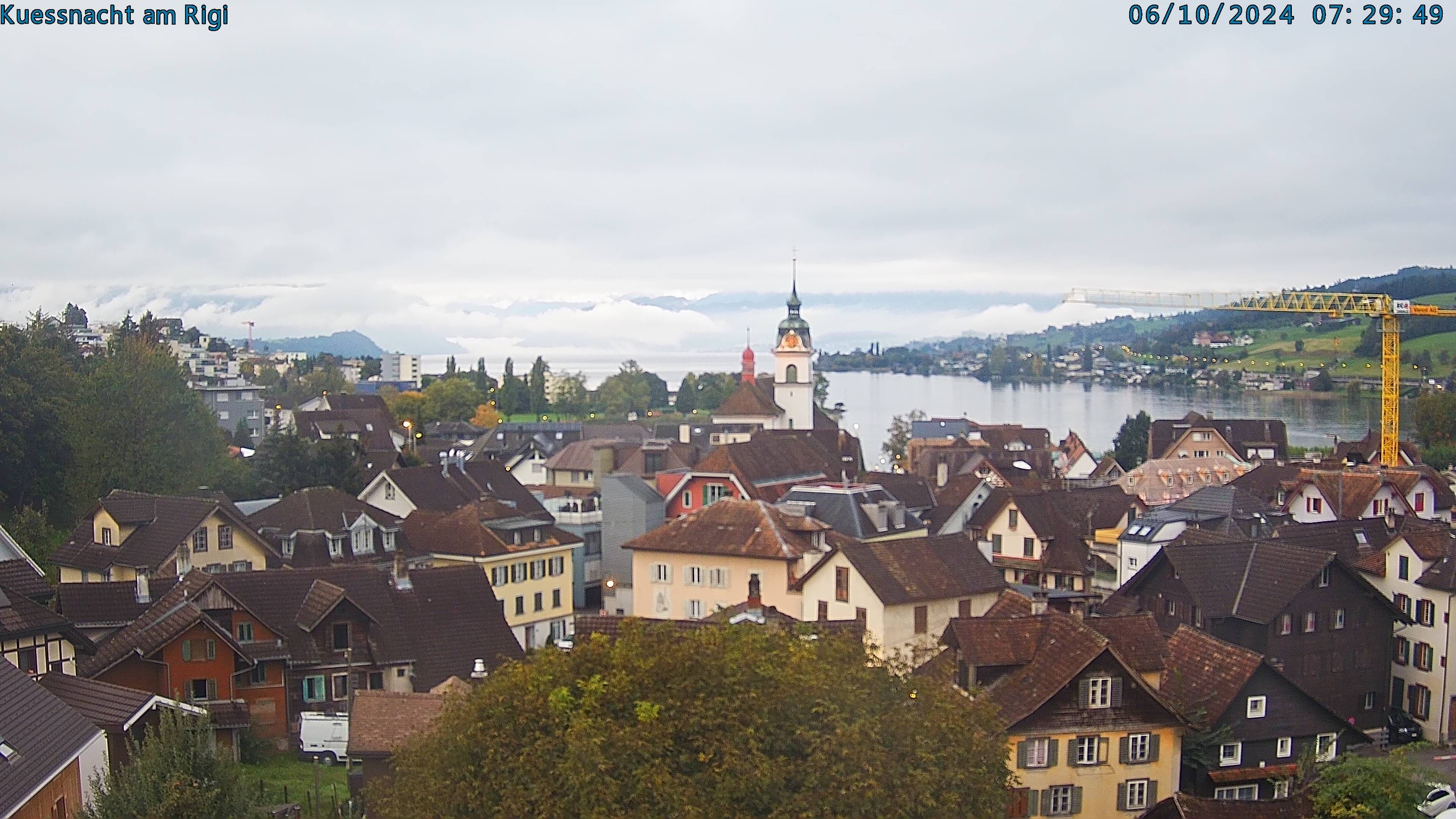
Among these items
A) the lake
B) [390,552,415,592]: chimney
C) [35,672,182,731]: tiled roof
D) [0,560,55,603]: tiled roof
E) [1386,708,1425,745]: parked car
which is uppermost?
[0,560,55,603]: tiled roof

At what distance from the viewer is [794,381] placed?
8788 cm

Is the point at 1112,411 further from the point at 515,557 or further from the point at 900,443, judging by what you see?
the point at 515,557

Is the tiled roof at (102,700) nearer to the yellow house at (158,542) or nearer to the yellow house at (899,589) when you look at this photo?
the yellow house at (158,542)

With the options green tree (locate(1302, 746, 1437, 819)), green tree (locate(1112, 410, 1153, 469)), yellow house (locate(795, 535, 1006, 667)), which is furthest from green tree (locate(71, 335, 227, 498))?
green tree (locate(1112, 410, 1153, 469))

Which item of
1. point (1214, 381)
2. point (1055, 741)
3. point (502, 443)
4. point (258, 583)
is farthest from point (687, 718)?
point (1214, 381)

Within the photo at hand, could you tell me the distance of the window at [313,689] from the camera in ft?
79.9

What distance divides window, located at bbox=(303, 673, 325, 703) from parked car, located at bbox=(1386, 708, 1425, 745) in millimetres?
19783

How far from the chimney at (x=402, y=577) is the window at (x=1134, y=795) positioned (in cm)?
1349

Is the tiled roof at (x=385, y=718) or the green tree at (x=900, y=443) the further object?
the green tree at (x=900, y=443)

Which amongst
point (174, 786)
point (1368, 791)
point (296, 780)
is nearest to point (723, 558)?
point (296, 780)

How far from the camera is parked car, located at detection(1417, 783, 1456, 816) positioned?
1641 cm

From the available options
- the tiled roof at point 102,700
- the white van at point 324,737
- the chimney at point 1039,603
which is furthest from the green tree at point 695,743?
the white van at point 324,737

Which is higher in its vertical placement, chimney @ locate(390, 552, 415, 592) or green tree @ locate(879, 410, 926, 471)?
chimney @ locate(390, 552, 415, 592)

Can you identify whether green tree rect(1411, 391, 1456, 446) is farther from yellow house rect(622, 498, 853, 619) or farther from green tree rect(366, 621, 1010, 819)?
green tree rect(366, 621, 1010, 819)
